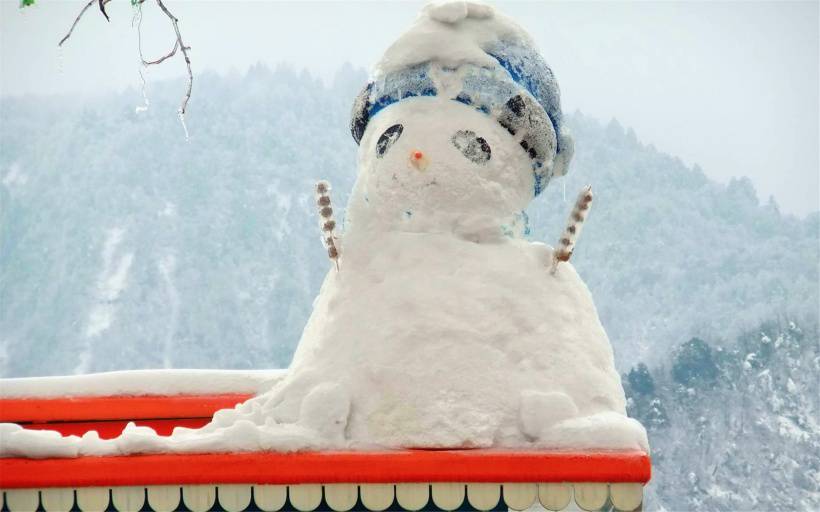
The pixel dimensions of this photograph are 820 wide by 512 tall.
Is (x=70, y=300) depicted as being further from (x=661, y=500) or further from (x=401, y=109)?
(x=401, y=109)

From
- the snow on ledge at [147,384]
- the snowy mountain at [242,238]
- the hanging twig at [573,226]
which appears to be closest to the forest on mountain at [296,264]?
the snowy mountain at [242,238]

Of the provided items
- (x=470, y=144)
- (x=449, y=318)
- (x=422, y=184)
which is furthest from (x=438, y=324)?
(x=470, y=144)

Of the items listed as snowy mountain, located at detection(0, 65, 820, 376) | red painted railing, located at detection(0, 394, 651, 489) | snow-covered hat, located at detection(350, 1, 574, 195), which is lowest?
red painted railing, located at detection(0, 394, 651, 489)

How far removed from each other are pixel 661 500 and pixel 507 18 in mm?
13207

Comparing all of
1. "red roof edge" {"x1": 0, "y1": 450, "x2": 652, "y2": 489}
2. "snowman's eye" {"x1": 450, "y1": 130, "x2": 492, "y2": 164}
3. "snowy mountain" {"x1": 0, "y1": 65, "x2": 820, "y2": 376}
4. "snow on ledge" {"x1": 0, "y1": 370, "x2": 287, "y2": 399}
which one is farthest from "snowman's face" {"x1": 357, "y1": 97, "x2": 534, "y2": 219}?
"snowy mountain" {"x1": 0, "y1": 65, "x2": 820, "y2": 376}

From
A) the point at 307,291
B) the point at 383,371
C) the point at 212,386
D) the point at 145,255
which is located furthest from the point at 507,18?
the point at 145,255

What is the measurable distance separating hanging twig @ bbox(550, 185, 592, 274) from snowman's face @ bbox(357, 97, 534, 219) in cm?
18

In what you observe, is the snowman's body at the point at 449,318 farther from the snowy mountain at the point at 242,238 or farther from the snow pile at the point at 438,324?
the snowy mountain at the point at 242,238

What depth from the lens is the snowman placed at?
3.57 metres

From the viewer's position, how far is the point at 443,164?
3.78 meters

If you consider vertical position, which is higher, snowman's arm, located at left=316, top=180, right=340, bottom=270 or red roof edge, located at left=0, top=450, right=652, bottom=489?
snowman's arm, located at left=316, top=180, right=340, bottom=270

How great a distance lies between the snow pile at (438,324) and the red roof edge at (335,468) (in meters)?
0.04

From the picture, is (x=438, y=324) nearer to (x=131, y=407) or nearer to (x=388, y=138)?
(x=388, y=138)

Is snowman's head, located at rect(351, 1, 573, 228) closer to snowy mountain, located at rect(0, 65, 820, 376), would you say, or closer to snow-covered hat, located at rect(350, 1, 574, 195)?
snow-covered hat, located at rect(350, 1, 574, 195)
